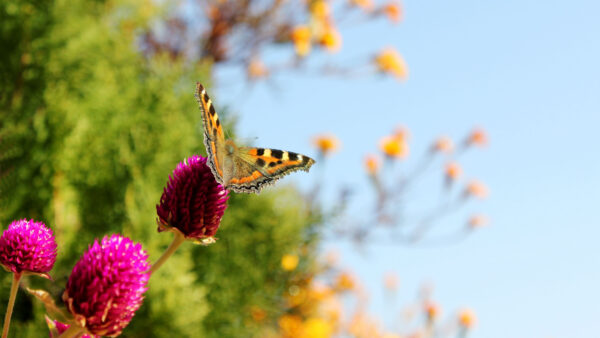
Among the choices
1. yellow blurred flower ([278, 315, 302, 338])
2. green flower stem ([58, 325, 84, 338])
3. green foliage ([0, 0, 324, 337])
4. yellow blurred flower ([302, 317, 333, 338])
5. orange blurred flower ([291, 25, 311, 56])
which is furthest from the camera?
orange blurred flower ([291, 25, 311, 56])

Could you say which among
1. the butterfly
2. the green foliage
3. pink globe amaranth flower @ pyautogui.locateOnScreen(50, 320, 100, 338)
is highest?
the green foliage

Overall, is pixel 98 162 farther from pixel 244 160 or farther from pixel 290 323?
pixel 290 323

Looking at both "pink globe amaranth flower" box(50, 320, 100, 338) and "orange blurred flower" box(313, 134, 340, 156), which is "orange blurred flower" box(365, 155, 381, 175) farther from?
"pink globe amaranth flower" box(50, 320, 100, 338)

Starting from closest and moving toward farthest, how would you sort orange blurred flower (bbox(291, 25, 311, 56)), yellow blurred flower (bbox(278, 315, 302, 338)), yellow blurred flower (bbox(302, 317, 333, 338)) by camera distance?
yellow blurred flower (bbox(302, 317, 333, 338)) < yellow blurred flower (bbox(278, 315, 302, 338)) < orange blurred flower (bbox(291, 25, 311, 56))

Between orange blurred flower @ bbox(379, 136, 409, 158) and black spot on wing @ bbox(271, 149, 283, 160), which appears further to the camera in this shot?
orange blurred flower @ bbox(379, 136, 409, 158)

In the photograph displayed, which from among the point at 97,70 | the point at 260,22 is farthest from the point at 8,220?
the point at 260,22

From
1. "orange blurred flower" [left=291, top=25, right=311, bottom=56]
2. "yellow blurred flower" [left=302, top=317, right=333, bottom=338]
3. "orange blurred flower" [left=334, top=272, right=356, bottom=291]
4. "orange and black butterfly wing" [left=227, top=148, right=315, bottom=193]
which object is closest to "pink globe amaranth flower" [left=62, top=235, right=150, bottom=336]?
"orange and black butterfly wing" [left=227, top=148, right=315, bottom=193]

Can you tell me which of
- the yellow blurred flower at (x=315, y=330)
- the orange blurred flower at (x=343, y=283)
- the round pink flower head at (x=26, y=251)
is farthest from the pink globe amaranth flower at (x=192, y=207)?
the orange blurred flower at (x=343, y=283)

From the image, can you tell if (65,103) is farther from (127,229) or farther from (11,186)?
(127,229)

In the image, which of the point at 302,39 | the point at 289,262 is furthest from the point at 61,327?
the point at 302,39
